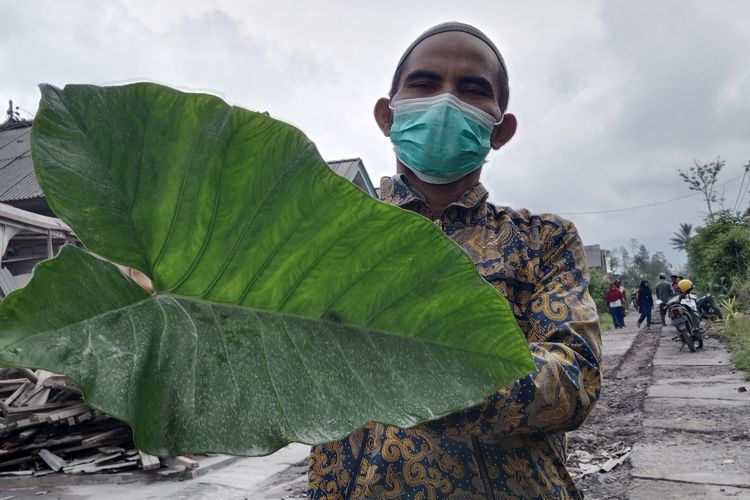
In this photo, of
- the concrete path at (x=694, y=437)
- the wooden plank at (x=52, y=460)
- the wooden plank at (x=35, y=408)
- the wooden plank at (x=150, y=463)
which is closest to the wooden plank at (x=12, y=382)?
the wooden plank at (x=35, y=408)

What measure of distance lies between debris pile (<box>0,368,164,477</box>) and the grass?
5.76 metres

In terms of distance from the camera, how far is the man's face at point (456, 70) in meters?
1.00

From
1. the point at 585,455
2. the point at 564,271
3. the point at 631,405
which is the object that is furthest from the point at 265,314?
the point at 631,405

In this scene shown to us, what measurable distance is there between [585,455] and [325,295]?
399 centimetres

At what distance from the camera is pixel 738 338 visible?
807 cm

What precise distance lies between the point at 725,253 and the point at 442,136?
15.0 meters

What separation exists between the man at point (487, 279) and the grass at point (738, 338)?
6133mm

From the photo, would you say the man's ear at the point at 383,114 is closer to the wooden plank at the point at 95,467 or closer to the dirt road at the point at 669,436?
the dirt road at the point at 669,436

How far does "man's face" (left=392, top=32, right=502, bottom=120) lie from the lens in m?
1.00

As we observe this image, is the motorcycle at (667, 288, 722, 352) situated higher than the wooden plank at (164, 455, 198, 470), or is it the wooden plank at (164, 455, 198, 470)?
the motorcycle at (667, 288, 722, 352)

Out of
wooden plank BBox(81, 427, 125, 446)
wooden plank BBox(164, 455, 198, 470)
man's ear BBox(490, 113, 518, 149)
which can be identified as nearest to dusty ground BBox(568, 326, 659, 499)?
wooden plank BBox(164, 455, 198, 470)

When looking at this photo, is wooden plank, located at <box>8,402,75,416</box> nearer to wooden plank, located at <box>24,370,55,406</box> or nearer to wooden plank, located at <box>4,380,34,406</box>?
wooden plank, located at <box>24,370,55,406</box>

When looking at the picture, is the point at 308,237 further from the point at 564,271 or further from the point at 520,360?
the point at 564,271

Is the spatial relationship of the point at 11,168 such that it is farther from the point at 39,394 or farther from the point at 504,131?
the point at 39,394
